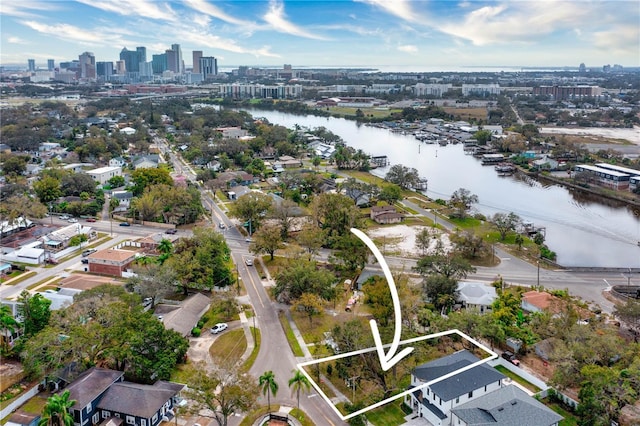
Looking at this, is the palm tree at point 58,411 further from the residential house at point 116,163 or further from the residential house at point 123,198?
the residential house at point 116,163

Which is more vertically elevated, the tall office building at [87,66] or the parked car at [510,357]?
the tall office building at [87,66]

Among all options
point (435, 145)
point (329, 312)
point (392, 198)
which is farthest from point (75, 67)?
point (329, 312)

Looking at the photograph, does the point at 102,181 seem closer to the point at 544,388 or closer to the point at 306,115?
the point at 544,388

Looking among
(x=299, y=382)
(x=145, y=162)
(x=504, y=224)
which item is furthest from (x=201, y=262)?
(x=145, y=162)

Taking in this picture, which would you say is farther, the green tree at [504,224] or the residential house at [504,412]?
the green tree at [504,224]

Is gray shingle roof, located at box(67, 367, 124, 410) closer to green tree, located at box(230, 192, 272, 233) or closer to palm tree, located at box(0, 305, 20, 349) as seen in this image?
palm tree, located at box(0, 305, 20, 349)

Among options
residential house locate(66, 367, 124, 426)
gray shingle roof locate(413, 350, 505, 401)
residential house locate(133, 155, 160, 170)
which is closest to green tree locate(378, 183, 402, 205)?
gray shingle roof locate(413, 350, 505, 401)

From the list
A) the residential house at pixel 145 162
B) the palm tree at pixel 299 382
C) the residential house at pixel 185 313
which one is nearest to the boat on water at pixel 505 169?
the residential house at pixel 145 162
